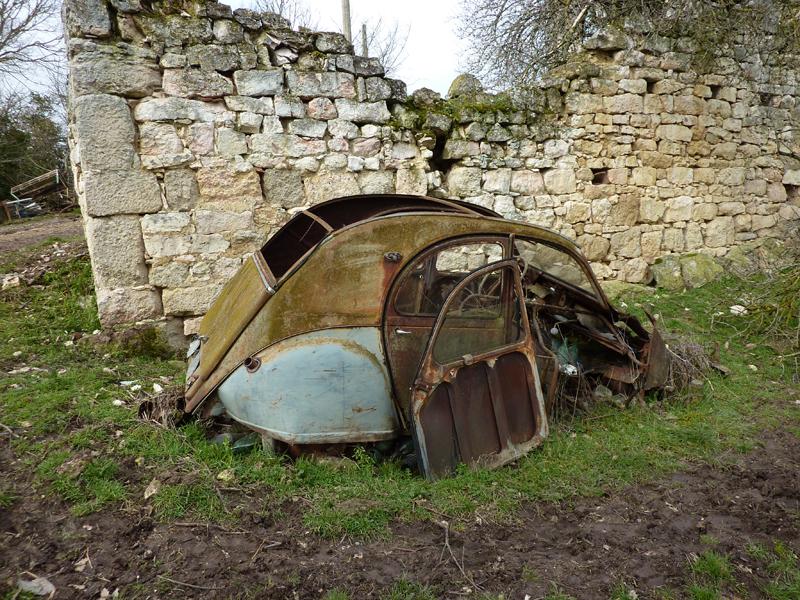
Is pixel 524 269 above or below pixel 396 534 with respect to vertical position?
above

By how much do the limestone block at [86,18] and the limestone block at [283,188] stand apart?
1840mm

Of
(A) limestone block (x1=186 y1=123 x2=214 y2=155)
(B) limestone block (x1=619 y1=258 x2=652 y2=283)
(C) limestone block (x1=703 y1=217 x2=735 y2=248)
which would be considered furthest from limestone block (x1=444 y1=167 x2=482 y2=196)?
(C) limestone block (x1=703 y1=217 x2=735 y2=248)

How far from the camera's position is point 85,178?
4738 millimetres

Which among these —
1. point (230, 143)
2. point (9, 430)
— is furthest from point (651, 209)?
point (9, 430)

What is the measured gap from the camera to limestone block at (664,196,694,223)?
7.70m

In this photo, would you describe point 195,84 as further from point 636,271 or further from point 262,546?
point 636,271

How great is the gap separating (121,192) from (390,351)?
3306mm

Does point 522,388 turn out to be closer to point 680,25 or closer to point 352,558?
point 352,558

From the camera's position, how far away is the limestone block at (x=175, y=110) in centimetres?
491

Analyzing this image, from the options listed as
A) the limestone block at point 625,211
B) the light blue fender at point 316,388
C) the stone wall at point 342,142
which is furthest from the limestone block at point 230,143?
the limestone block at point 625,211

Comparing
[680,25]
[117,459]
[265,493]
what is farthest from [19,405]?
[680,25]

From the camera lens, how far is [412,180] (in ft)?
20.1

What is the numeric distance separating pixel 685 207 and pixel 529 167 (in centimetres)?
273

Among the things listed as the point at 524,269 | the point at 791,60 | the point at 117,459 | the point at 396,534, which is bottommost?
the point at 396,534
